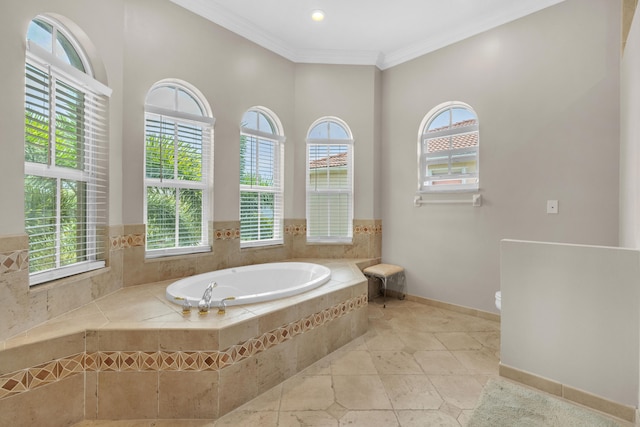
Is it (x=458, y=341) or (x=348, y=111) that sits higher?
(x=348, y=111)

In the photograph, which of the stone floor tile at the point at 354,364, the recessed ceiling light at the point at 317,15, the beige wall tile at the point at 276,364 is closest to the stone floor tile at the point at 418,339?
the stone floor tile at the point at 354,364

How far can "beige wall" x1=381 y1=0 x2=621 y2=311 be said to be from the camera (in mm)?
2400

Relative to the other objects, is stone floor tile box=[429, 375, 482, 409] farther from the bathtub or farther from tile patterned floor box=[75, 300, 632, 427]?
the bathtub

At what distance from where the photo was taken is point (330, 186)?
12.5 ft

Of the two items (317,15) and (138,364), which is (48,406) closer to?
(138,364)

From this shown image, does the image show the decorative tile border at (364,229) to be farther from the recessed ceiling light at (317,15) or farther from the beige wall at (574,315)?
the recessed ceiling light at (317,15)

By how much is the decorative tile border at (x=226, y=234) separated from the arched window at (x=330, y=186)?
98 centimetres

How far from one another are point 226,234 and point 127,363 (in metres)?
1.59

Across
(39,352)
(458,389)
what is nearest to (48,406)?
(39,352)

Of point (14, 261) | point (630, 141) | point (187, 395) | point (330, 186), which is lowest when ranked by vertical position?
point (187, 395)

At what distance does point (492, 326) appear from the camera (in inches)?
113

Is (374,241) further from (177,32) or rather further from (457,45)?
(177,32)

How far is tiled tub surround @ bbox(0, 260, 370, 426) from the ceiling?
108 inches

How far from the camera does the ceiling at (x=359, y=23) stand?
9.13 feet
